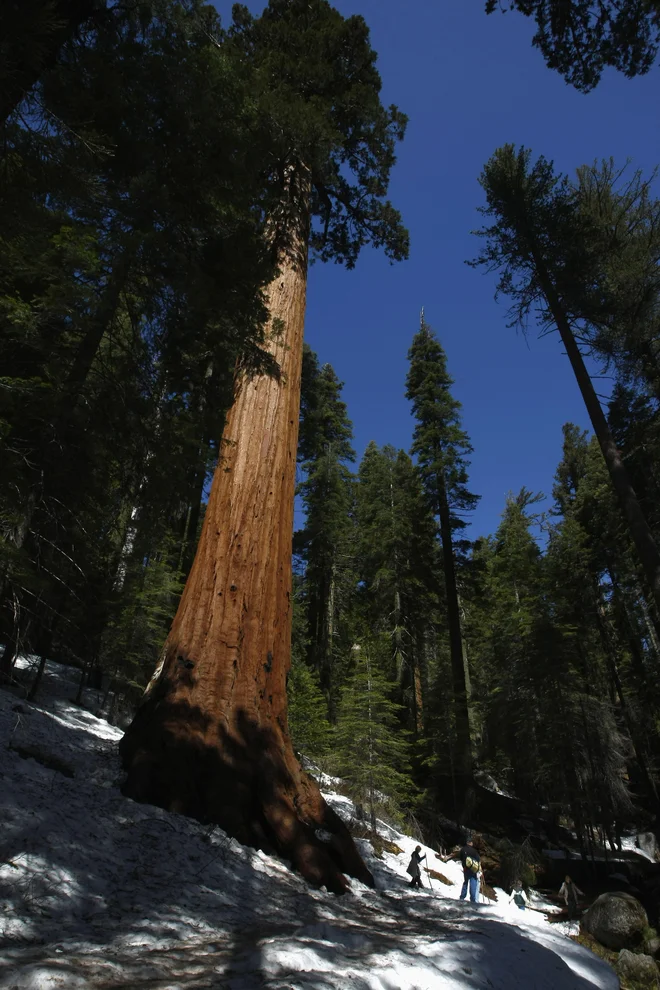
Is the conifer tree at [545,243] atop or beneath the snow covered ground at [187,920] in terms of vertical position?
atop

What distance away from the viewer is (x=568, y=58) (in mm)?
6645

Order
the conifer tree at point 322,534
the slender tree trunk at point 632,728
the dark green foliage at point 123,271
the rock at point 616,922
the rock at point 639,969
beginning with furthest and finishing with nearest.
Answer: the conifer tree at point 322,534 < the slender tree trunk at point 632,728 < the rock at point 616,922 < the rock at point 639,969 < the dark green foliage at point 123,271

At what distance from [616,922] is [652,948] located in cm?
52

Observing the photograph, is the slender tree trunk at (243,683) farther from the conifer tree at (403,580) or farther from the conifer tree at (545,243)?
the conifer tree at (403,580)

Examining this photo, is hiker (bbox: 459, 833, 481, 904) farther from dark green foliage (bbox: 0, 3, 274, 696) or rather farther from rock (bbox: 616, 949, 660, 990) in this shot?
dark green foliage (bbox: 0, 3, 274, 696)

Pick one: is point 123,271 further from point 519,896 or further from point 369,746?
point 519,896

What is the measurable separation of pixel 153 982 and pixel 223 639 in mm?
3063

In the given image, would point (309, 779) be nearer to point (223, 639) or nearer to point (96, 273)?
point (223, 639)

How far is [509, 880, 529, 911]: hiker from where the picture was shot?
10149 mm

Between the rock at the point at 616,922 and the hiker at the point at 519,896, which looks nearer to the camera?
the rock at the point at 616,922

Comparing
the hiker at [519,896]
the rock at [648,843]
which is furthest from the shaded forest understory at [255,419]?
the hiker at [519,896]

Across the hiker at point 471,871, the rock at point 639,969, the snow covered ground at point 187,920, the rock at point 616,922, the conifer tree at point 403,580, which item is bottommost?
the rock at point 639,969

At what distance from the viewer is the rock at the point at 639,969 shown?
668cm

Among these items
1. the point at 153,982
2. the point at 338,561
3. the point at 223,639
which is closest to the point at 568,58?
the point at 223,639
